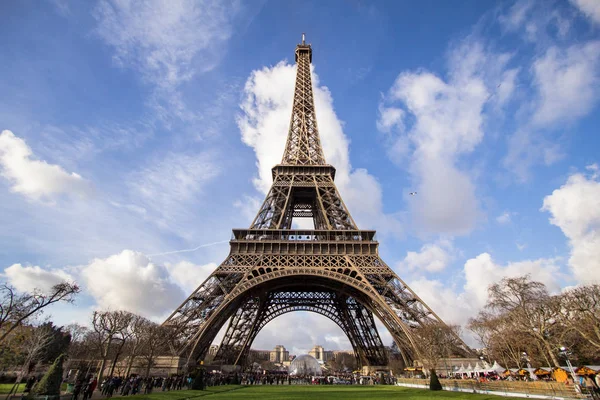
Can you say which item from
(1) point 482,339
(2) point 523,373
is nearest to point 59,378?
(2) point 523,373

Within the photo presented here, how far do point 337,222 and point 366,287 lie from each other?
8.99 metres

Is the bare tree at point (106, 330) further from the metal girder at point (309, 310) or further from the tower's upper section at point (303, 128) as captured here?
the tower's upper section at point (303, 128)

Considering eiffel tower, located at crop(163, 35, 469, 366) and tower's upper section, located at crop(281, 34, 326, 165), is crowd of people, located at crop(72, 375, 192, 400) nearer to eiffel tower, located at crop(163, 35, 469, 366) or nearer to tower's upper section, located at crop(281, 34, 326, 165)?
eiffel tower, located at crop(163, 35, 469, 366)

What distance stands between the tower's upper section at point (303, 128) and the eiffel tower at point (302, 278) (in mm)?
188

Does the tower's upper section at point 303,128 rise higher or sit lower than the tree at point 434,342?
higher

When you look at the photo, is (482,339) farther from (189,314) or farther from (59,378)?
(59,378)

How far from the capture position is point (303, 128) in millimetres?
49094

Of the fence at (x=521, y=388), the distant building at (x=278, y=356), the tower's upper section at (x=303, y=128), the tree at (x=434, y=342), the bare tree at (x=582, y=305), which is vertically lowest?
the fence at (x=521, y=388)

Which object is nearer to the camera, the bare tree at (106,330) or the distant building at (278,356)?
the bare tree at (106,330)

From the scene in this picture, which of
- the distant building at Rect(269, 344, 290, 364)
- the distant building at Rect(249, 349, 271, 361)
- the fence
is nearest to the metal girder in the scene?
the fence

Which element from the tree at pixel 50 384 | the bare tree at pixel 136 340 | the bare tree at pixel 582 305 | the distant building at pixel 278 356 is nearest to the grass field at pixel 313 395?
the tree at pixel 50 384

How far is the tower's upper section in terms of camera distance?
1789 inches

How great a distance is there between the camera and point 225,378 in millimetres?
33562

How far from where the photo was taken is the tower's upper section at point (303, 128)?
4544cm
